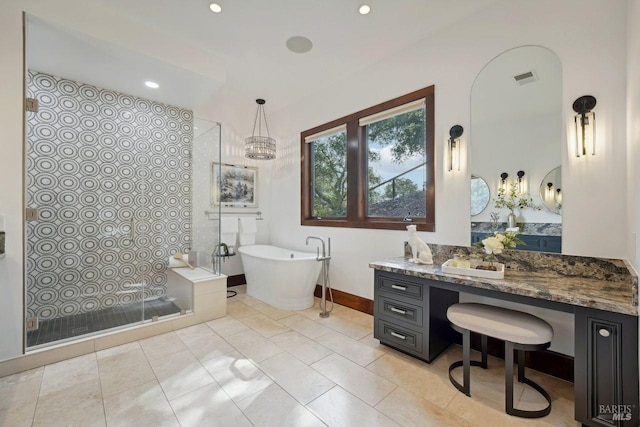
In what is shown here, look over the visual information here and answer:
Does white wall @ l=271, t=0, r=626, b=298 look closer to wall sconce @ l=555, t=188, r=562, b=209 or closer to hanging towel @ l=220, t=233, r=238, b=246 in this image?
wall sconce @ l=555, t=188, r=562, b=209

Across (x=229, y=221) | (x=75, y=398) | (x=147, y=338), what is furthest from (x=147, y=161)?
(x=75, y=398)

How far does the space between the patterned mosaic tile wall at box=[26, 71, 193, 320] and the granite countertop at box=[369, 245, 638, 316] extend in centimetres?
303

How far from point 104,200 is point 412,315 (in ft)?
11.9

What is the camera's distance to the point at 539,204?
211cm

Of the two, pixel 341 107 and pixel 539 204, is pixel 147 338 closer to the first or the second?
pixel 341 107

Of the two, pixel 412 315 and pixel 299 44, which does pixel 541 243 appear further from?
pixel 299 44

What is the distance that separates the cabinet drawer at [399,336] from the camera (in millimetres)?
2201

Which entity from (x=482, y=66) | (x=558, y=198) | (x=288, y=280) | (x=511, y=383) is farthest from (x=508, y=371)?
(x=482, y=66)

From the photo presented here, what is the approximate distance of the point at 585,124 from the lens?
188 centimetres

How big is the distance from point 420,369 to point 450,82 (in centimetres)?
257

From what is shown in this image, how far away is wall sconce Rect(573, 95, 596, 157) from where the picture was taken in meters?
1.86

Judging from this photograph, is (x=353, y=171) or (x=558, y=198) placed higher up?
(x=353, y=171)

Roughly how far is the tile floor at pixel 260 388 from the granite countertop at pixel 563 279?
0.75m

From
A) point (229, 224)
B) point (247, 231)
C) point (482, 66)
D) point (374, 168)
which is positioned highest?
point (482, 66)
